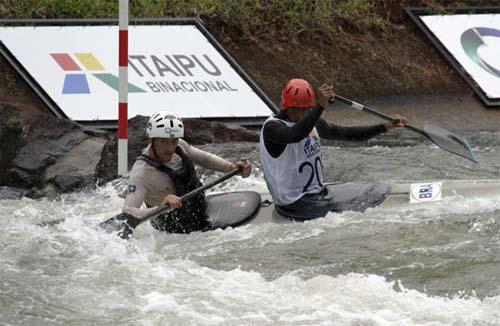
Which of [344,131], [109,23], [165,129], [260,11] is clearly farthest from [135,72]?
[165,129]

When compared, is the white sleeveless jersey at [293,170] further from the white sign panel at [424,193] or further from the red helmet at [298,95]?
the white sign panel at [424,193]

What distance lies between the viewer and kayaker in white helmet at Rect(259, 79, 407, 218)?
831 cm

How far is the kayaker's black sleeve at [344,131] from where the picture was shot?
8.91m

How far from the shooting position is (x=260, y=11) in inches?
571

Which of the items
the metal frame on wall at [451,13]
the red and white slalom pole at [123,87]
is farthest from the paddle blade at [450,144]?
the metal frame on wall at [451,13]

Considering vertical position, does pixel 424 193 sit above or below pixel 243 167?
below

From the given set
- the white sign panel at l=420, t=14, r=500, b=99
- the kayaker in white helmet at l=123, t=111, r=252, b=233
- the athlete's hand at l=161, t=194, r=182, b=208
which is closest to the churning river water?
the kayaker in white helmet at l=123, t=111, r=252, b=233

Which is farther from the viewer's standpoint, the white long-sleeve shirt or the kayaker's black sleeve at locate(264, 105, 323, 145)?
→ the kayaker's black sleeve at locate(264, 105, 323, 145)

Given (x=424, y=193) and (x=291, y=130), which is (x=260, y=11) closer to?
(x=424, y=193)

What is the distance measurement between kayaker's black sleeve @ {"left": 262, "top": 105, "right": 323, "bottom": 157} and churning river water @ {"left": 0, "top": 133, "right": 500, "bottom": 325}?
21.9 inches

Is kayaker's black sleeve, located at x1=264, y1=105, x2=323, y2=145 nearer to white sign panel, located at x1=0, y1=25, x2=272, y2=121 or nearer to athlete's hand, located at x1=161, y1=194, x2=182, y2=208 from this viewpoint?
athlete's hand, located at x1=161, y1=194, x2=182, y2=208

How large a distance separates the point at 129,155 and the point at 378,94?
4003 mm

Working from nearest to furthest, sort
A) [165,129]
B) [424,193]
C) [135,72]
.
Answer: [165,129] < [424,193] < [135,72]

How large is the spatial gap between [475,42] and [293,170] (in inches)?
256
